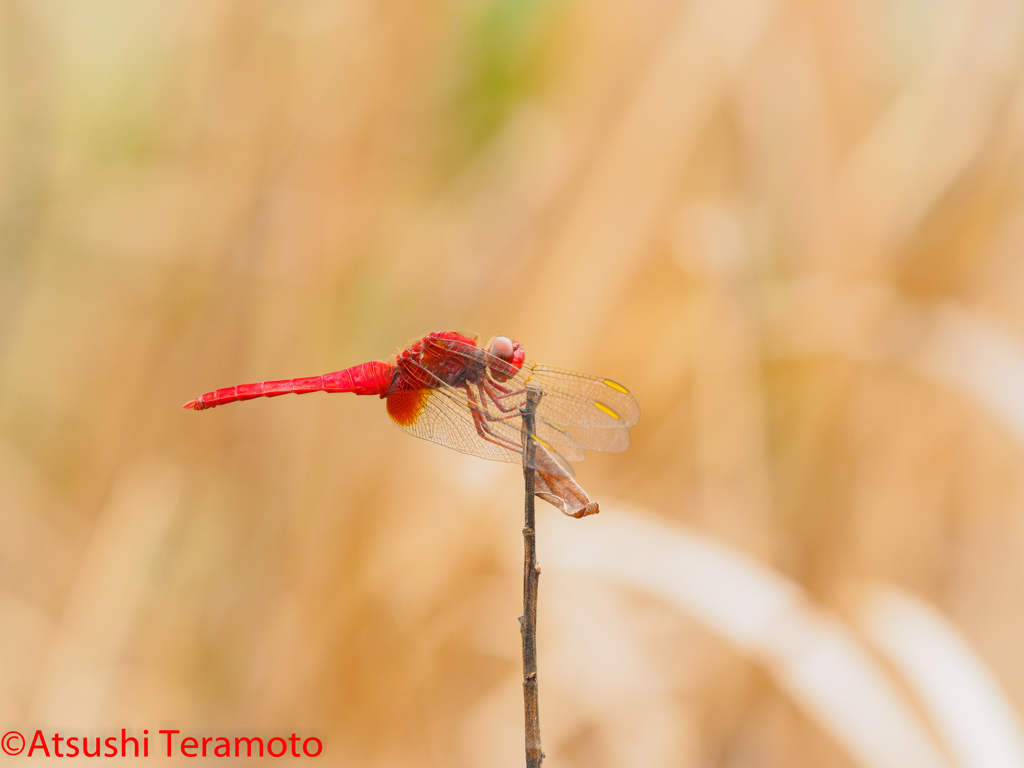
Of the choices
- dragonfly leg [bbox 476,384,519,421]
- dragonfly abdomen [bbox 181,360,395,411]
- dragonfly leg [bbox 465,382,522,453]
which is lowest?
dragonfly abdomen [bbox 181,360,395,411]

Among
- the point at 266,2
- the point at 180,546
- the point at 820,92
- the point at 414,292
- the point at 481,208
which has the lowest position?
the point at 180,546

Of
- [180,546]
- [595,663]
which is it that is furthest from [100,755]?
[595,663]

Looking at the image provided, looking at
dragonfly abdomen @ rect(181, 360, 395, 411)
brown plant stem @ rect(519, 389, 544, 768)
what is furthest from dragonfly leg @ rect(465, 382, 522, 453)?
brown plant stem @ rect(519, 389, 544, 768)

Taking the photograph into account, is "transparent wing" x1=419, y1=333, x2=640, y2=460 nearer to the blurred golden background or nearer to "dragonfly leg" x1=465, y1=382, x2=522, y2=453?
"dragonfly leg" x1=465, y1=382, x2=522, y2=453

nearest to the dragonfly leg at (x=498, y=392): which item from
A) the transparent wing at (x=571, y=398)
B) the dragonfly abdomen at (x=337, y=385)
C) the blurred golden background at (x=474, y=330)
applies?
the transparent wing at (x=571, y=398)

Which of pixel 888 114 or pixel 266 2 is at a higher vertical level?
pixel 888 114

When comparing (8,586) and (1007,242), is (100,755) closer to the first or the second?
(8,586)

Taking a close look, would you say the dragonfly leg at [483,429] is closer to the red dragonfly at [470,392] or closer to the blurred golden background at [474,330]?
the red dragonfly at [470,392]
